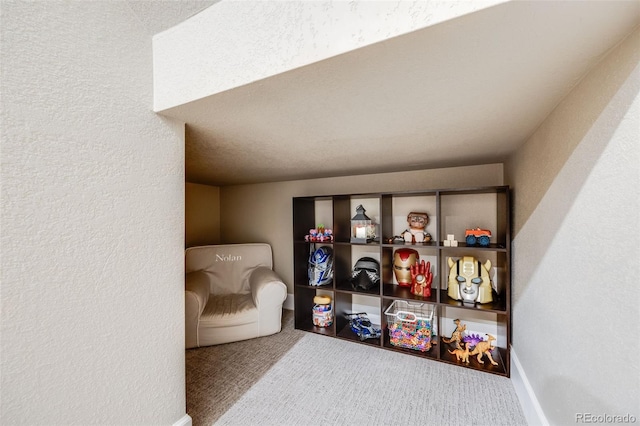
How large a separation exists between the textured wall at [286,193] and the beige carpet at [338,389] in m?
1.22

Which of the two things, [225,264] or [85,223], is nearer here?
[85,223]

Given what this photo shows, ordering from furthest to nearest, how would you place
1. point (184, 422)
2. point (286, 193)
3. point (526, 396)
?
point (286, 193) → point (526, 396) → point (184, 422)

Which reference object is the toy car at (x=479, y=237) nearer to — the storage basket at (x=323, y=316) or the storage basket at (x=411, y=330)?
the storage basket at (x=411, y=330)

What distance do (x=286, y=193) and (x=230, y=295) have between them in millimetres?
1346

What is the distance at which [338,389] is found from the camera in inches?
64.7

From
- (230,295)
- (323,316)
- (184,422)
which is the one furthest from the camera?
(230,295)

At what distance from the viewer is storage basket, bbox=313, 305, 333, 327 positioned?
2.50 m

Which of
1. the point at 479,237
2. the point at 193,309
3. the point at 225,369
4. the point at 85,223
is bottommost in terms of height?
the point at 225,369

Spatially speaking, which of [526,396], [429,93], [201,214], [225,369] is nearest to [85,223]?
[429,93]

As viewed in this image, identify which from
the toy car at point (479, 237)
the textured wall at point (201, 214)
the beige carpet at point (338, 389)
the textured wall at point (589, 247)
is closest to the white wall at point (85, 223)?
the beige carpet at point (338, 389)

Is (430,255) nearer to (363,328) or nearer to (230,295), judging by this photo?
(363,328)

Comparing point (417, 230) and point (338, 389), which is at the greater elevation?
point (417, 230)

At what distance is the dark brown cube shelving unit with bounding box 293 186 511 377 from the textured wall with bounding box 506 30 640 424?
62 centimetres

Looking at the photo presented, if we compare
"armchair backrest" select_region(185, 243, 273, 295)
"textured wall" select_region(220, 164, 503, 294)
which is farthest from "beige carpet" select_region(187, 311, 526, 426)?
"textured wall" select_region(220, 164, 503, 294)
